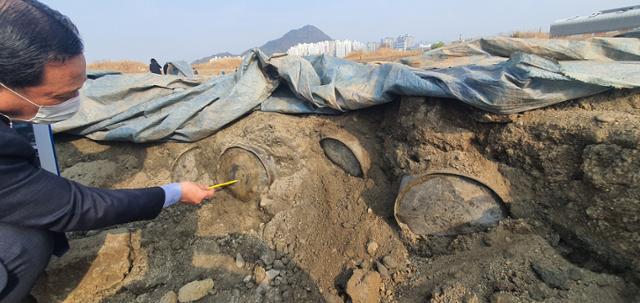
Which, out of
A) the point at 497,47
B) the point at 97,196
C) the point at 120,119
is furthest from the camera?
the point at 120,119

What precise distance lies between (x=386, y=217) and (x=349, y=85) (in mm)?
1082

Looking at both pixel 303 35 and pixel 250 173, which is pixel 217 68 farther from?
pixel 303 35

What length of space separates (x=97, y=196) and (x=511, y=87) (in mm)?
2140

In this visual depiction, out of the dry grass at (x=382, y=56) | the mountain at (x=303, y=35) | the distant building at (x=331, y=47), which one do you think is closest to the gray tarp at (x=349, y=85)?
the dry grass at (x=382, y=56)

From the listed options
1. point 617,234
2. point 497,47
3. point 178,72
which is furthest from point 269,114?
point 178,72

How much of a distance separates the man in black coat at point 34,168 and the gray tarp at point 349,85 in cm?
164

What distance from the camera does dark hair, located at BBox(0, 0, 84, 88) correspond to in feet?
3.47

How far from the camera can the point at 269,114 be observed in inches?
123

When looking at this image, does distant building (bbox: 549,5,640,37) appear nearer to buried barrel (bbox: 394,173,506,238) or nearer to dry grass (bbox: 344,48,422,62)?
dry grass (bbox: 344,48,422,62)

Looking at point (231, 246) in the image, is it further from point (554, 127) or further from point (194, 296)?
point (554, 127)

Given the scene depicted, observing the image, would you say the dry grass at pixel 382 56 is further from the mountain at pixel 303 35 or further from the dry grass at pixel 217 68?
the mountain at pixel 303 35

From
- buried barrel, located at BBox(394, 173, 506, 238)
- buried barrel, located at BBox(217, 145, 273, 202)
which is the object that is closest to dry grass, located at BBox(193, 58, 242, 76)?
buried barrel, located at BBox(217, 145, 273, 202)

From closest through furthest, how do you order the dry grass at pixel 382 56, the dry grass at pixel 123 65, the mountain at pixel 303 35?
the dry grass at pixel 382 56
the dry grass at pixel 123 65
the mountain at pixel 303 35

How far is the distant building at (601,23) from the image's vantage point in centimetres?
840
